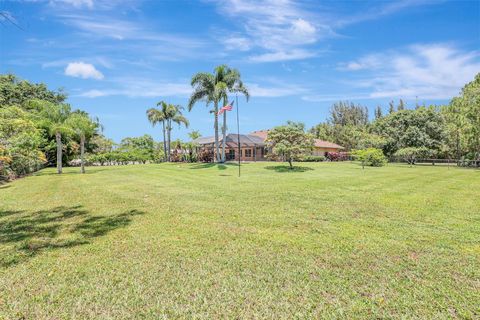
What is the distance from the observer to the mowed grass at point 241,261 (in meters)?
3.38

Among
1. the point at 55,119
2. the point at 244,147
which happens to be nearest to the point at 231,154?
the point at 244,147

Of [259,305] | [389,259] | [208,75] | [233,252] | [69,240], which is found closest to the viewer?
[259,305]

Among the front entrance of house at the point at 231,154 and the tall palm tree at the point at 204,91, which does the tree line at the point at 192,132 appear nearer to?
the tall palm tree at the point at 204,91

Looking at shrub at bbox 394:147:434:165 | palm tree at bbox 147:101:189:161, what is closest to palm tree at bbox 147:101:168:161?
palm tree at bbox 147:101:189:161

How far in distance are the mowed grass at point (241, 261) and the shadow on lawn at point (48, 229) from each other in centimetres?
3

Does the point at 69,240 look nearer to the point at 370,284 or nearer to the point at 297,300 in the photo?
the point at 297,300

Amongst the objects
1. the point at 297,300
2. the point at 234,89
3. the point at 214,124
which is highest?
the point at 234,89

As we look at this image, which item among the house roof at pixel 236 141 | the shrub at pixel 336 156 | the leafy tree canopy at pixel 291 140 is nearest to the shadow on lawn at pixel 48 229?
the leafy tree canopy at pixel 291 140

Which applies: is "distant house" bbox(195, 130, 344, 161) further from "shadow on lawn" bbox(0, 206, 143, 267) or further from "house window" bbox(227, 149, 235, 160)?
"shadow on lawn" bbox(0, 206, 143, 267)

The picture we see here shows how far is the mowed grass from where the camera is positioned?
11.1 ft

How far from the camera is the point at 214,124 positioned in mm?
29391

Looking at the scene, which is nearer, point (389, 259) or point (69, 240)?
point (389, 259)

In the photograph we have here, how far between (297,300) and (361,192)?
9.24m

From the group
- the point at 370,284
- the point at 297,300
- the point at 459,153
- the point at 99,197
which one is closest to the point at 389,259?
the point at 370,284
